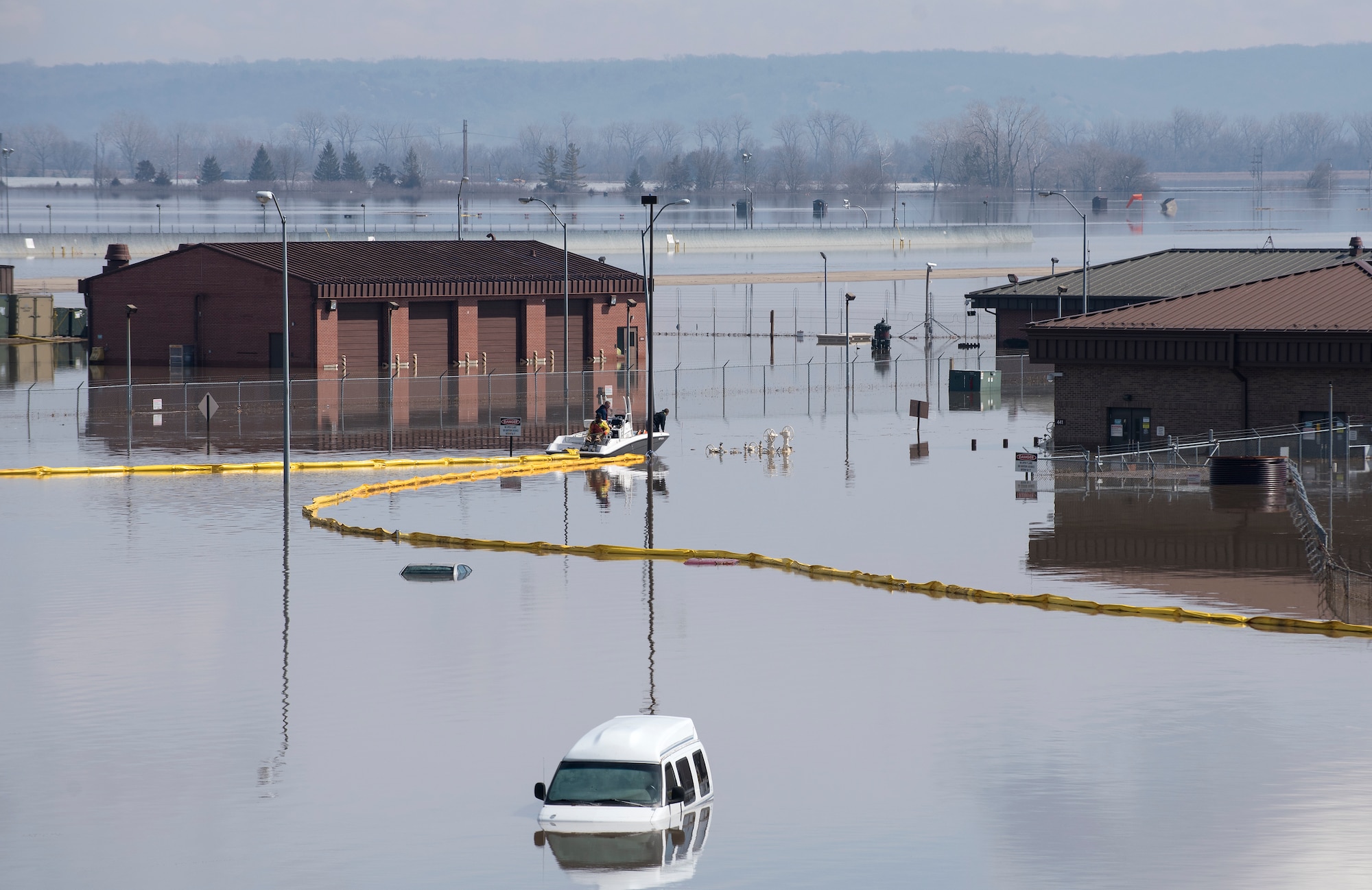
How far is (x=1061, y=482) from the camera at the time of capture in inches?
2253

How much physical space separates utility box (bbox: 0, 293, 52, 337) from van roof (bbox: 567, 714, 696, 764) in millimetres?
99365

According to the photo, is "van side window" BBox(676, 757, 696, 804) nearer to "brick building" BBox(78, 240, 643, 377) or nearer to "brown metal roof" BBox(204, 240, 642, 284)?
"brick building" BBox(78, 240, 643, 377)

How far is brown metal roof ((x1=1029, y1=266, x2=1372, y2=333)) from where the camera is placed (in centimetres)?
5972

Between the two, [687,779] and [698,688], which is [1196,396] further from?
[687,779]

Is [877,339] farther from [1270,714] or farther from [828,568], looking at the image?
[1270,714]

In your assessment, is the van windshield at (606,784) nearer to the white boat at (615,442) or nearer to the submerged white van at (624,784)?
the submerged white van at (624,784)

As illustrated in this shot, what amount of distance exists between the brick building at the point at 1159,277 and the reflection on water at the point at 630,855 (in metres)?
57.0

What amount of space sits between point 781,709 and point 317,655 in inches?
341

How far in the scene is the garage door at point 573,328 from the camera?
103750 millimetres

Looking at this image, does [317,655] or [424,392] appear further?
[424,392]

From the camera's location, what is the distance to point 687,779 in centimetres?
2381

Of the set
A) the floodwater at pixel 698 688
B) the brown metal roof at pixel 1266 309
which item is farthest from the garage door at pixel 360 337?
the brown metal roof at pixel 1266 309

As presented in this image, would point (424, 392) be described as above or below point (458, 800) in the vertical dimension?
above

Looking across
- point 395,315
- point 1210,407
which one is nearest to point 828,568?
point 1210,407
